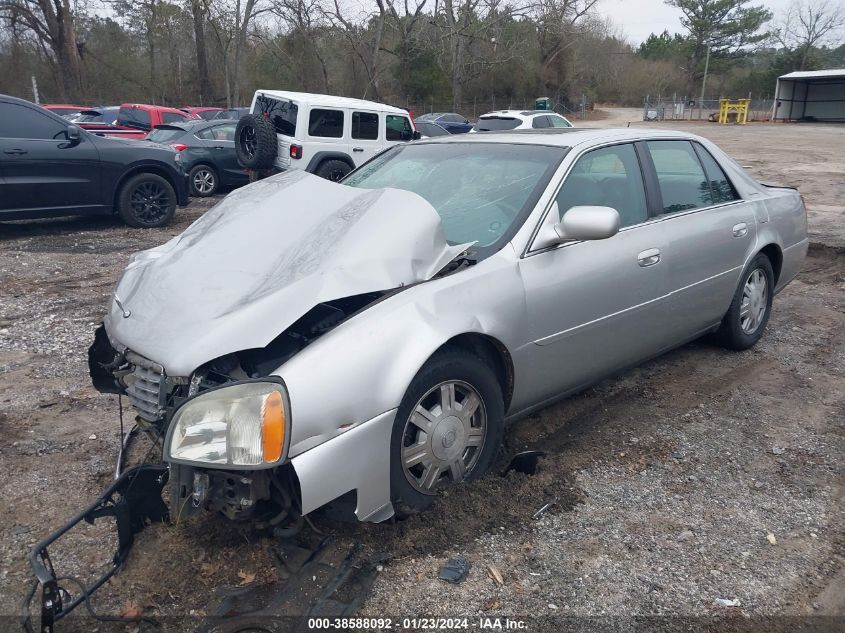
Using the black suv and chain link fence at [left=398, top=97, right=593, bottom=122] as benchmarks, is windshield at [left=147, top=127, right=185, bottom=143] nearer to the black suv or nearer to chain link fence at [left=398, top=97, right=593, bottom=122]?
the black suv

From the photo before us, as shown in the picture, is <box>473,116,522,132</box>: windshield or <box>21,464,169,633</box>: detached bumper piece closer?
<box>21,464,169,633</box>: detached bumper piece

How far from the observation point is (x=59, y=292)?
6.68 meters

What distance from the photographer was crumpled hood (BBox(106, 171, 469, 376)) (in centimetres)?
269

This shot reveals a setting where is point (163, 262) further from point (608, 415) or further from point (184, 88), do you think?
point (184, 88)

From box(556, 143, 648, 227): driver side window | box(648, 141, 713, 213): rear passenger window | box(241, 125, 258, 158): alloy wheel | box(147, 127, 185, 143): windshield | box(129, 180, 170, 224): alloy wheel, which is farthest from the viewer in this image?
box(147, 127, 185, 143): windshield

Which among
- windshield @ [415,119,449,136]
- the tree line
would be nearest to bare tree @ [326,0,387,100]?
the tree line

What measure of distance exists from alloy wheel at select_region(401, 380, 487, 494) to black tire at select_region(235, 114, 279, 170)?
842 cm

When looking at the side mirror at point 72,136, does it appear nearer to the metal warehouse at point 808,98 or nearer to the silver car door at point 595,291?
the silver car door at point 595,291

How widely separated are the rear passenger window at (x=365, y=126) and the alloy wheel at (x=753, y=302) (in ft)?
29.8

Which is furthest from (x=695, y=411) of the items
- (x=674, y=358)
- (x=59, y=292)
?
(x=59, y=292)

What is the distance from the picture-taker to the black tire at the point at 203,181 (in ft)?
43.1

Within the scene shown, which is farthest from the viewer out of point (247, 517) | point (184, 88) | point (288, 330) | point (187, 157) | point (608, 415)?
point (184, 88)

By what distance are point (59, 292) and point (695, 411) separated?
5621mm

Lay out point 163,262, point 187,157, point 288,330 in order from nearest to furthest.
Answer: point 288,330
point 163,262
point 187,157
